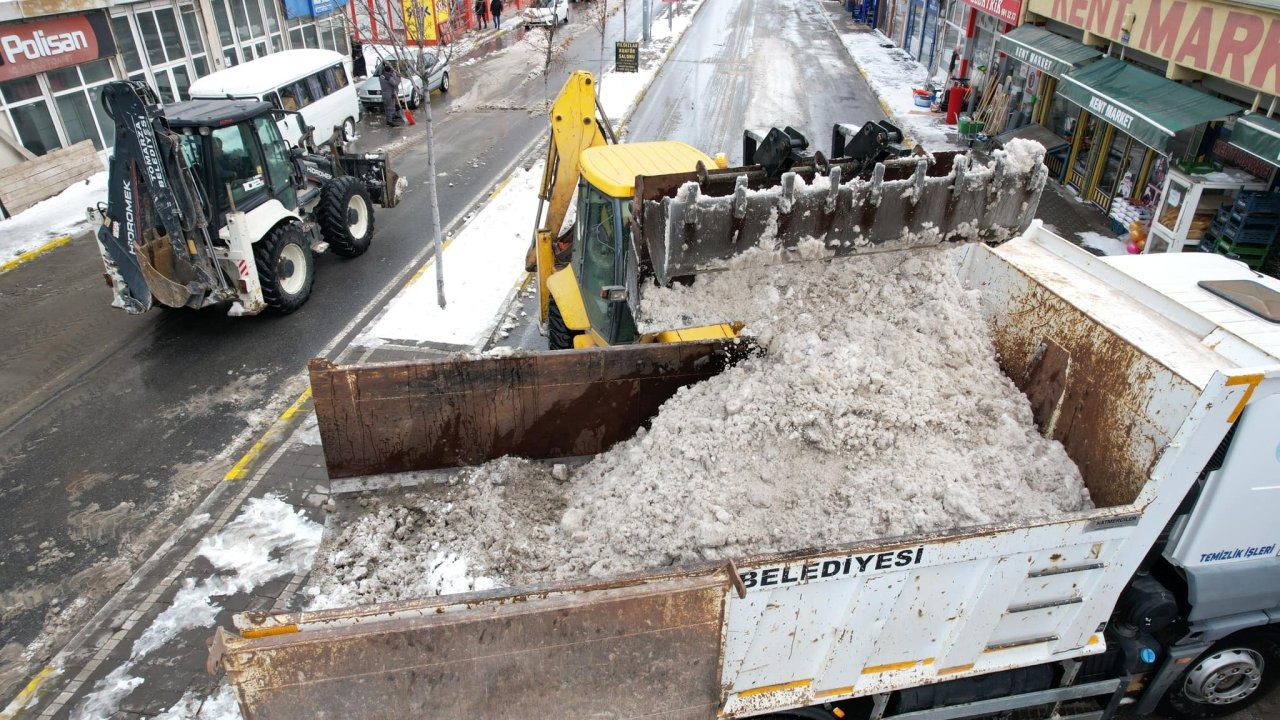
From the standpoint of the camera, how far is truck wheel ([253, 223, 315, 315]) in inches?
351

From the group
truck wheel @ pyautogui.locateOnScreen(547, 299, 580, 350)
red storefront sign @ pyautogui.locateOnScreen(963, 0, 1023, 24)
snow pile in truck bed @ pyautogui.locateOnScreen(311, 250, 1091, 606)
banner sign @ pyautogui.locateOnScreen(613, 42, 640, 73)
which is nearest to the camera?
snow pile in truck bed @ pyautogui.locateOnScreen(311, 250, 1091, 606)

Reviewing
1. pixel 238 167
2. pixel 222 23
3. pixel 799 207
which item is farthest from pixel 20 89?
pixel 799 207

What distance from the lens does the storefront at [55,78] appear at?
12477 millimetres

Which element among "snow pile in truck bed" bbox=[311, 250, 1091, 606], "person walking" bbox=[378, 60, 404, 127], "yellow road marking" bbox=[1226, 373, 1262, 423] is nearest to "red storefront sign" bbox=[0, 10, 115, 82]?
"person walking" bbox=[378, 60, 404, 127]

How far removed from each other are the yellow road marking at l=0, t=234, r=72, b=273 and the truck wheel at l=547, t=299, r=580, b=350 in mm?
8905

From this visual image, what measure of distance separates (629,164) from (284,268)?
5491 millimetres

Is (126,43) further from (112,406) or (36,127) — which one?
(112,406)

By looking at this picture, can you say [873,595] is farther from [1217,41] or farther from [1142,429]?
[1217,41]

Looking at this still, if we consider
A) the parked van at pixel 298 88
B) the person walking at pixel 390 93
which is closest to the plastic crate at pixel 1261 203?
the parked van at pixel 298 88

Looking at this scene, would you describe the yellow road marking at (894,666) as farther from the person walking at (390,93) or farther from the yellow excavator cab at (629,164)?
the person walking at (390,93)

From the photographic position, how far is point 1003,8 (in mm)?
16812

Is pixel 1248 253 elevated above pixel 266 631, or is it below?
below

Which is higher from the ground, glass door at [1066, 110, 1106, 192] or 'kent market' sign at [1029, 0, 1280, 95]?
'kent market' sign at [1029, 0, 1280, 95]

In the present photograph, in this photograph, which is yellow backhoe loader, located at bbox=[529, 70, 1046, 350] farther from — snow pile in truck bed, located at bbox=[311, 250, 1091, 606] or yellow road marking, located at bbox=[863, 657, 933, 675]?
yellow road marking, located at bbox=[863, 657, 933, 675]
